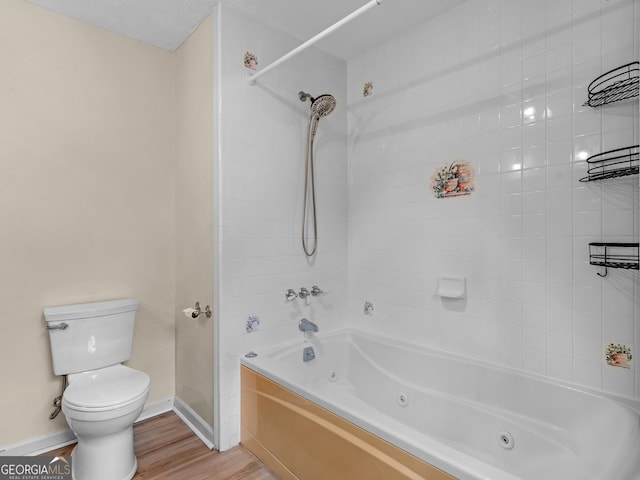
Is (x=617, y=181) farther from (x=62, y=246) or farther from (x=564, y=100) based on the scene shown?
(x=62, y=246)

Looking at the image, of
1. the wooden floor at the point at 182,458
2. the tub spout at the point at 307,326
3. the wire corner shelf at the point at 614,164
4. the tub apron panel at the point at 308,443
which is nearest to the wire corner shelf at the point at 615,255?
the wire corner shelf at the point at 614,164

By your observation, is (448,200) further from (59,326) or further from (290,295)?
(59,326)

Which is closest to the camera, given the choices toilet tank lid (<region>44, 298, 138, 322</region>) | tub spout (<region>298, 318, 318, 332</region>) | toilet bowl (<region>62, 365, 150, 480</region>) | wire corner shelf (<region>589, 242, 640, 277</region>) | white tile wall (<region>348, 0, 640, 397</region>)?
wire corner shelf (<region>589, 242, 640, 277</region>)

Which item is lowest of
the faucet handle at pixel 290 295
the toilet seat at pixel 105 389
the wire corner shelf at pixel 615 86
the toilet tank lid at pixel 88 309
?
the toilet seat at pixel 105 389

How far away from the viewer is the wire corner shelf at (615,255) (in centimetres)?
140

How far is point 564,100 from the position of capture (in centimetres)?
164

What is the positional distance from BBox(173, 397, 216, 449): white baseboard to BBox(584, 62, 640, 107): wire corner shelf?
2.57 m

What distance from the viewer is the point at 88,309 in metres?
1.99

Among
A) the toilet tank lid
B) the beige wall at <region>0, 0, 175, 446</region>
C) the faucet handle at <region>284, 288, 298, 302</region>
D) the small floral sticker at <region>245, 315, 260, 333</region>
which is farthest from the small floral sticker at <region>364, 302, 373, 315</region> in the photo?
the toilet tank lid

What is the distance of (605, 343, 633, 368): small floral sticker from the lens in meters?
1.48

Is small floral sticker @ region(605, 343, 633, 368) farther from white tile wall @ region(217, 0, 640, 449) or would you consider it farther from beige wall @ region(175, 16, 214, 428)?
beige wall @ region(175, 16, 214, 428)

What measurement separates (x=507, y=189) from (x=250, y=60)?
5.39 feet

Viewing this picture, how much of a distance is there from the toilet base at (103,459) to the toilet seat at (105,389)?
0.65 feet

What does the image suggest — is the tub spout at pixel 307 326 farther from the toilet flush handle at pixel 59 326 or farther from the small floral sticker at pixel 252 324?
the toilet flush handle at pixel 59 326
